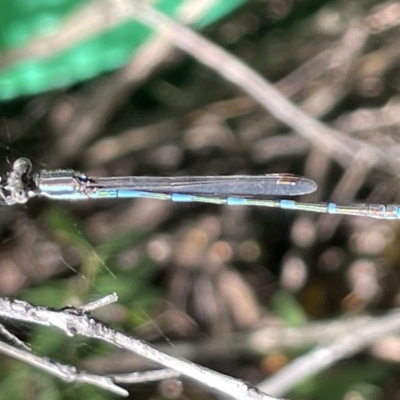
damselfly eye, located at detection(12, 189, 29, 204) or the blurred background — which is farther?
the blurred background

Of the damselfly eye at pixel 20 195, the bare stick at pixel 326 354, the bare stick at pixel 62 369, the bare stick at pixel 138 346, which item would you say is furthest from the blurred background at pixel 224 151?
the bare stick at pixel 138 346

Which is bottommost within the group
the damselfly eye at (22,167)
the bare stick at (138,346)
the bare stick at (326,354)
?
the bare stick at (138,346)

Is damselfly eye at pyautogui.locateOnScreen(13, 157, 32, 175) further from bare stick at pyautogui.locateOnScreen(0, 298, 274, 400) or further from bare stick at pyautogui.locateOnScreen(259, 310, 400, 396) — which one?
bare stick at pyautogui.locateOnScreen(259, 310, 400, 396)

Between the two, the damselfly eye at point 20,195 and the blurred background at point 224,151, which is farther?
the blurred background at point 224,151

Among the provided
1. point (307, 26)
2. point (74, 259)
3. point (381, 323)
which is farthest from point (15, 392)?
point (307, 26)

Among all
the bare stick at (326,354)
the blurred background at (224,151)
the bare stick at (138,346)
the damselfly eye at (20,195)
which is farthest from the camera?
the blurred background at (224,151)

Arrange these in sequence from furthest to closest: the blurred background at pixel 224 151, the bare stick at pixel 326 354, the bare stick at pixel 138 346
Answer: the blurred background at pixel 224 151, the bare stick at pixel 326 354, the bare stick at pixel 138 346

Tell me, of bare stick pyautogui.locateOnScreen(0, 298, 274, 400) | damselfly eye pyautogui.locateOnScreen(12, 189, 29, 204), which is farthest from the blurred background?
bare stick pyautogui.locateOnScreen(0, 298, 274, 400)

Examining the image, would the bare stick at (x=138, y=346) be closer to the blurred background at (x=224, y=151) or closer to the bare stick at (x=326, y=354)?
the bare stick at (x=326, y=354)

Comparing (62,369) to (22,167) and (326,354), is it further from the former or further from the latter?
(326,354)

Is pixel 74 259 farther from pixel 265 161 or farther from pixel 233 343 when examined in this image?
A: pixel 265 161
